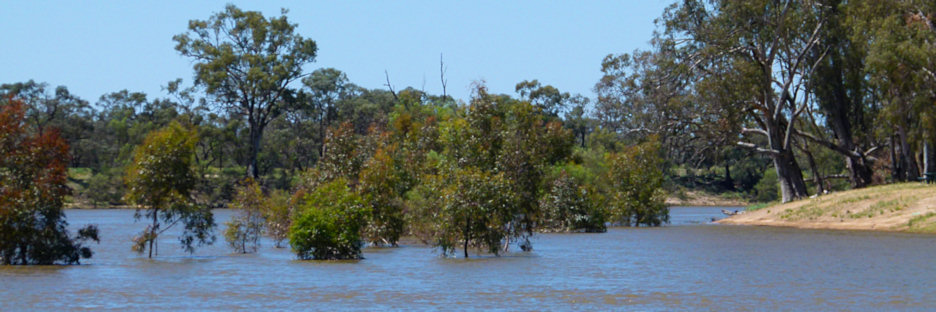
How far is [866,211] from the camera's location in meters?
49.7

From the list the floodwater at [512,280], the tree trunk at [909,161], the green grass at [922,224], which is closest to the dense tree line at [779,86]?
the tree trunk at [909,161]

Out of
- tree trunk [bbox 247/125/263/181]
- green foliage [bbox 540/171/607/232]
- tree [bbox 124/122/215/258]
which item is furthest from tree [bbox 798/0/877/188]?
tree trunk [bbox 247/125/263/181]

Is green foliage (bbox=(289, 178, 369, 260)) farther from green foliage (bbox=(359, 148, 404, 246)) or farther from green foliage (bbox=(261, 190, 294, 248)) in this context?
green foliage (bbox=(261, 190, 294, 248))

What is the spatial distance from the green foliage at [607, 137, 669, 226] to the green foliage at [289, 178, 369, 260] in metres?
28.7

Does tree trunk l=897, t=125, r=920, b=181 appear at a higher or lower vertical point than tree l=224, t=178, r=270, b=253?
higher

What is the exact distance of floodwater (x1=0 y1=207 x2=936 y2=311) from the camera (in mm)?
20312

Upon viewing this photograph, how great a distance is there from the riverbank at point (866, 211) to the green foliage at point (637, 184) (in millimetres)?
6360

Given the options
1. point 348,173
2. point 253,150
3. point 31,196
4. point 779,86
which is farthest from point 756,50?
point 253,150

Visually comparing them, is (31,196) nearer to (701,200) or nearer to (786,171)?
(786,171)

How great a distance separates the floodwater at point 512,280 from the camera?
20.3 metres

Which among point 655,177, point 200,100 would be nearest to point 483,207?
point 655,177

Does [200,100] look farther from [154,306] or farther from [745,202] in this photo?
[154,306]

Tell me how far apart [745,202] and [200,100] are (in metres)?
71.4

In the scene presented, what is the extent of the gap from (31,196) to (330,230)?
901cm
